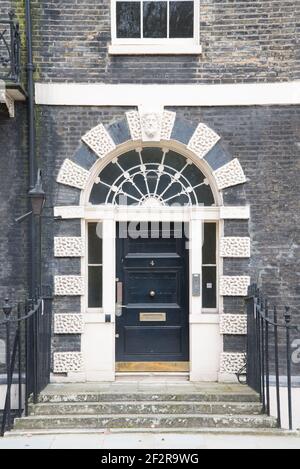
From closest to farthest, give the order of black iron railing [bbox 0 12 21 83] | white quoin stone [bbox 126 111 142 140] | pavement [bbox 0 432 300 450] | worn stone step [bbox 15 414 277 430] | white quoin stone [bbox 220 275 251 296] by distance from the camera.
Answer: pavement [bbox 0 432 300 450] → worn stone step [bbox 15 414 277 430] → black iron railing [bbox 0 12 21 83] → white quoin stone [bbox 220 275 251 296] → white quoin stone [bbox 126 111 142 140]

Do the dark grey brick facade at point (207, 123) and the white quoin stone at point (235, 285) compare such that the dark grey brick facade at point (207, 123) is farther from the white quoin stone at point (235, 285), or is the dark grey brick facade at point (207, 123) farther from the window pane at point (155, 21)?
the window pane at point (155, 21)

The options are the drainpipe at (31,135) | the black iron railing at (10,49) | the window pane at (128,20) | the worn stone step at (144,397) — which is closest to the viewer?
the worn stone step at (144,397)

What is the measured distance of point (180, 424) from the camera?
8.69 m

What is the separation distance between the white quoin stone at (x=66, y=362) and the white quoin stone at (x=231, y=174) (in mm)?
2997

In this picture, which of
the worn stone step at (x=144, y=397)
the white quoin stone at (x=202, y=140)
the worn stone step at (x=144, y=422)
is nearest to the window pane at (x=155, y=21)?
the white quoin stone at (x=202, y=140)

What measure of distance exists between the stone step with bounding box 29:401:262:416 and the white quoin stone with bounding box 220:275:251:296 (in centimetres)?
175

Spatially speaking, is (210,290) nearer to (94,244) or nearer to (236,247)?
(236,247)

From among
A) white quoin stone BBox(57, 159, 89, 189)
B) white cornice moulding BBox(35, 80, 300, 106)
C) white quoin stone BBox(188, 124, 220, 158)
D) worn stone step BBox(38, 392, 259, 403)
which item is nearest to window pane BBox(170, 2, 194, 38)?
white cornice moulding BBox(35, 80, 300, 106)

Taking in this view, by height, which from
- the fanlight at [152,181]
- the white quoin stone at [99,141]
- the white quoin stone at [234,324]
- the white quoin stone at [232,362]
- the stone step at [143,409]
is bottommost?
the stone step at [143,409]

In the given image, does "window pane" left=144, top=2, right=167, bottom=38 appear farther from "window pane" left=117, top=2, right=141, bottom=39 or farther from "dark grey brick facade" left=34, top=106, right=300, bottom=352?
"dark grey brick facade" left=34, top=106, right=300, bottom=352

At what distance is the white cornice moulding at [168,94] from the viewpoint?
33.8 ft

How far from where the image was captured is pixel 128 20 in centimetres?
1055

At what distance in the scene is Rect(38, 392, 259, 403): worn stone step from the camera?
9180mm
